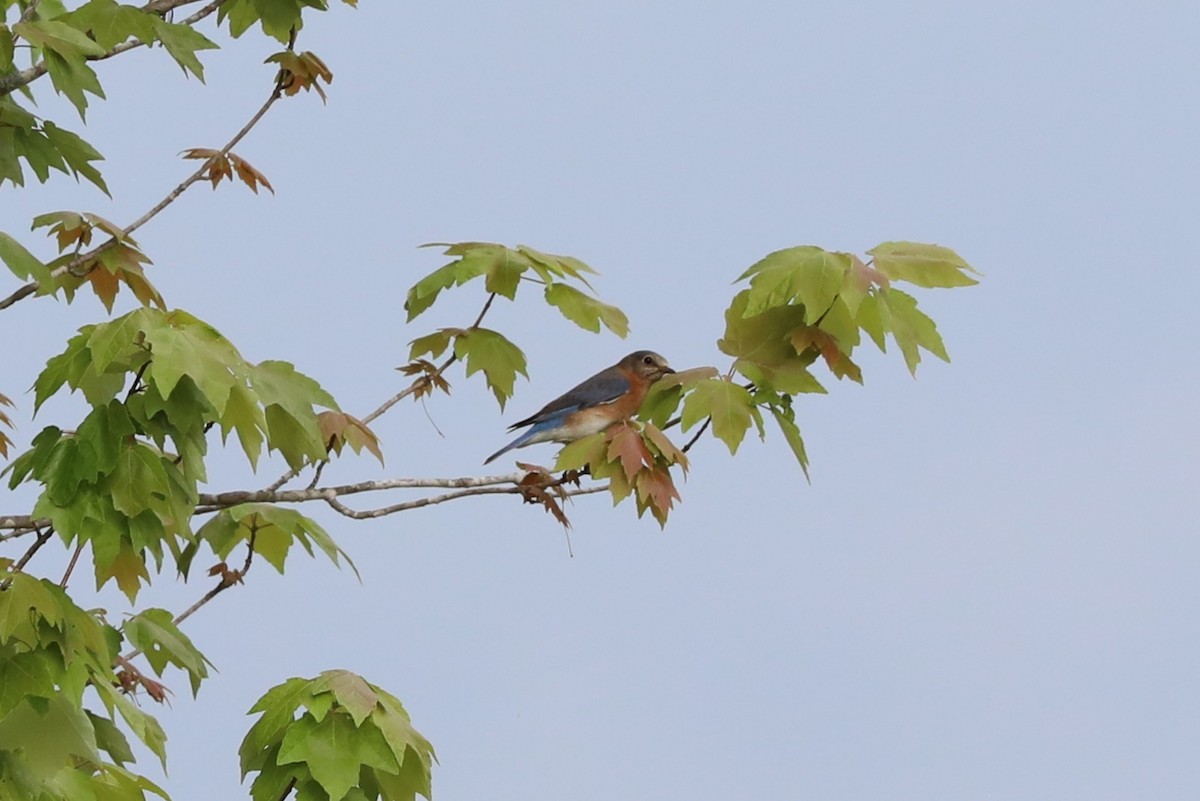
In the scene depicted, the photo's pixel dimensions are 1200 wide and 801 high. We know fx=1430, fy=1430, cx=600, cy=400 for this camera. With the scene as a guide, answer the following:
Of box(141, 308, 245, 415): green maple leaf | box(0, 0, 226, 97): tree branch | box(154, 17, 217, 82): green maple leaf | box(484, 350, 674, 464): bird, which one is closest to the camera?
box(141, 308, 245, 415): green maple leaf

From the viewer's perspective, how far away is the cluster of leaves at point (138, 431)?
4.25 metres

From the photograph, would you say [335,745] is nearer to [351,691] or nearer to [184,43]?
[351,691]

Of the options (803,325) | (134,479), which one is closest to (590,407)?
(803,325)

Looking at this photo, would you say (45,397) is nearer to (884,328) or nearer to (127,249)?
(127,249)

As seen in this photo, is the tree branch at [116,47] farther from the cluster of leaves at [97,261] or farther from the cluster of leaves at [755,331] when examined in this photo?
the cluster of leaves at [755,331]

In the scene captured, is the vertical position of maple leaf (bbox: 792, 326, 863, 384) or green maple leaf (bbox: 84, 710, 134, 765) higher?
maple leaf (bbox: 792, 326, 863, 384)

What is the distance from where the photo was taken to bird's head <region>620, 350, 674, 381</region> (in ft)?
28.4

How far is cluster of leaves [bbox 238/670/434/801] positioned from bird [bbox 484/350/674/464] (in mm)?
3253

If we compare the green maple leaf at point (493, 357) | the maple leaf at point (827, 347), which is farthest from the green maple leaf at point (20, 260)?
the maple leaf at point (827, 347)

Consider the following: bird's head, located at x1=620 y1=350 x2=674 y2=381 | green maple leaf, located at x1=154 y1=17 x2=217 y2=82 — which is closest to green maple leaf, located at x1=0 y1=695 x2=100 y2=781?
green maple leaf, located at x1=154 y1=17 x2=217 y2=82

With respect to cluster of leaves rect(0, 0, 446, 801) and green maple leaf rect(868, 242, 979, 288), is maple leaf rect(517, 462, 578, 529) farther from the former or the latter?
green maple leaf rect(868, 242, 979, 288)

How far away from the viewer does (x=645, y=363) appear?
348 inches

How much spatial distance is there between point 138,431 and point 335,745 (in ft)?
3.92

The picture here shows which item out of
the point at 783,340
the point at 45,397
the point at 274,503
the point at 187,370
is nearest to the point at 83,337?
the point at 45,397
